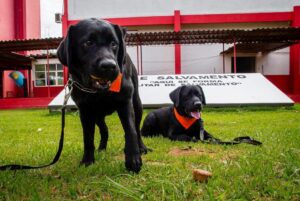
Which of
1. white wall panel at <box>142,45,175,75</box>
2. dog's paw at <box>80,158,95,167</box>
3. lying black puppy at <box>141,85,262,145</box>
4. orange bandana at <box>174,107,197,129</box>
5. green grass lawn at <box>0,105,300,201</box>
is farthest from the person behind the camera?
white wall panel at <box>142,45,175,75</box>

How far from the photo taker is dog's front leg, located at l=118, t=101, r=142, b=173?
3.33 metres

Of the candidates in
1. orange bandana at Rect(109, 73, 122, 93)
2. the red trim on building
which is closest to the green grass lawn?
orange bandana at Rect(109, 73, 122, 93)

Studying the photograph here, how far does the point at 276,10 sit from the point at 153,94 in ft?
49.5

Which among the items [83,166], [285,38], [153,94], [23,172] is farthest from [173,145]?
[285,38]

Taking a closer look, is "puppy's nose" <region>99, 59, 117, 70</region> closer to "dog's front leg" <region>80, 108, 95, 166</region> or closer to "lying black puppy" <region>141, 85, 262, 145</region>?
"dog's front leg" <region>80, 108, 95, 166</region>

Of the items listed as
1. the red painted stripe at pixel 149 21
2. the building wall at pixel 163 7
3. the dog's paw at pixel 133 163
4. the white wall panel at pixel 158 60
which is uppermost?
the building wall at pixel 163 7

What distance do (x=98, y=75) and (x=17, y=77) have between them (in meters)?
30.6

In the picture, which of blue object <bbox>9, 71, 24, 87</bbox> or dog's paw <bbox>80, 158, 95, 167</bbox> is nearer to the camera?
dog's paw <bbox>80, 158, 95, 167</bbox>

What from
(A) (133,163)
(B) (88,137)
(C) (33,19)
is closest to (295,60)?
(B) (88,137)

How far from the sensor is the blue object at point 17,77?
104ft

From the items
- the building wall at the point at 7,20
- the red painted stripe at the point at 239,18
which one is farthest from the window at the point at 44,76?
the red painted stripe at the point at 239,18

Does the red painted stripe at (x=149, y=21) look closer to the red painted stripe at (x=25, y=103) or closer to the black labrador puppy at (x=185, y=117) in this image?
the red painted stripe at (x=25, y=103)

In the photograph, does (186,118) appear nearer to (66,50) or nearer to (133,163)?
(133,163)

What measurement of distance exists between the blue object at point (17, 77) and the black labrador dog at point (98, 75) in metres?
29.7
